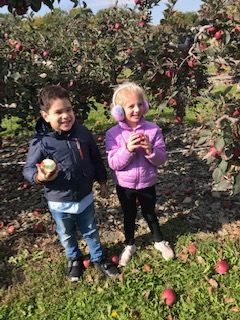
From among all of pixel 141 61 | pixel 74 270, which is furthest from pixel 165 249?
pixel 141 61

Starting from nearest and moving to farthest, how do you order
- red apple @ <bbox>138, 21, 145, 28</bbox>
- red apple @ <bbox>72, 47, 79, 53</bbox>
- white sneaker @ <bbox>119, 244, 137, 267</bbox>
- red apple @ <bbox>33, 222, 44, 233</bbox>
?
1. white sneaker @ <bbox>119, 244, 137, 267</bbox>
2. red apple @ <bbox>33, 222, 44, 233</bbox>
3. red apple @ <bbox>138, 21, 145, 28</bbox>
4. red apple @ <bbox>72, 47, 79, 53</bbox>

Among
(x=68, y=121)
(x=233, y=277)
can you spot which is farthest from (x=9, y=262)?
(x=233, y=277)

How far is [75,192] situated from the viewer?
10.5 ft

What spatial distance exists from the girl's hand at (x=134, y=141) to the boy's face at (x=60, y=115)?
46 cm

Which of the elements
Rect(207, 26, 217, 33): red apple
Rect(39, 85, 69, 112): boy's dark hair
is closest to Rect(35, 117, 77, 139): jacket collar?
Rect(39, 85, 69, 112): boy's dark hair

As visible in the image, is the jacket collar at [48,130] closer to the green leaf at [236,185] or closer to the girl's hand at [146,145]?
the girl's hand at [146,145]

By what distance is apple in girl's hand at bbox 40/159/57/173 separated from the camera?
292cm

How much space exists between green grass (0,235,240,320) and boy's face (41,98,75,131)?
128 cm

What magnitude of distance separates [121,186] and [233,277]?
113 cm

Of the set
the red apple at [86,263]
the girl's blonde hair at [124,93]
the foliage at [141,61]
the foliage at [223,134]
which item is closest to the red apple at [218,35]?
the foliage at [141,61]

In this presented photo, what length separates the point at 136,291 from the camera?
3340mm

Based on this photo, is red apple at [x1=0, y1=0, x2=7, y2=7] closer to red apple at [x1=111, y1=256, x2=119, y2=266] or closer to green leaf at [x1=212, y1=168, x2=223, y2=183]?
green leaf at [x1=212, y1=168, x2=223, y2=183]

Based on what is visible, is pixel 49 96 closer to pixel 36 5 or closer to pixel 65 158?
pixel 65 158

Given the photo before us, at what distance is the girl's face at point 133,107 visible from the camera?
3.13m
